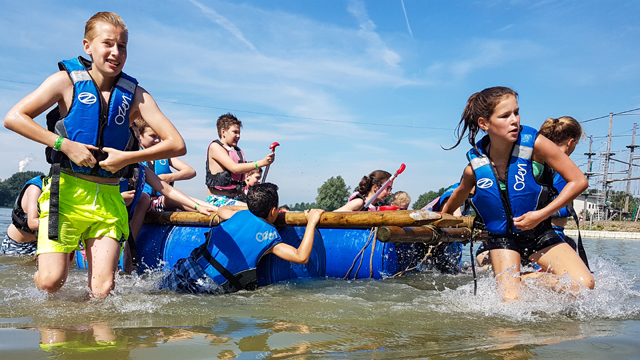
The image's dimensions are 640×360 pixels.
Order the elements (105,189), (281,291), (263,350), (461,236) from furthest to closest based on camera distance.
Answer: (461,236), (281,291), (105,189), (263,350)

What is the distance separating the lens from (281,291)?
4152mm

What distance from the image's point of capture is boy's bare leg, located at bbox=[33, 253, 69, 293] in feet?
10.1

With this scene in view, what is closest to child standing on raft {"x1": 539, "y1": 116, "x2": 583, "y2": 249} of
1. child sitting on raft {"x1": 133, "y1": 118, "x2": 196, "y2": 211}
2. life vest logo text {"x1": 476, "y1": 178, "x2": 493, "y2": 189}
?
life vest logo text {"x1": 476, "y1": 178, "x2": 493, "y2": 189}

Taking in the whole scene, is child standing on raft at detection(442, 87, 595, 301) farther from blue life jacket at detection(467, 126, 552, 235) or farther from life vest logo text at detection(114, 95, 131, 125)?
life vest logo text at detection(114, 95, 131, 125)

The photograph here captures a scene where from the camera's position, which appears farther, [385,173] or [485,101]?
[385,173]

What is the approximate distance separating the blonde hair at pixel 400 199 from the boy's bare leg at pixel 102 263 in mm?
4101

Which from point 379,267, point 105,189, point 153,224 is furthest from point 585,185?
point 153,224

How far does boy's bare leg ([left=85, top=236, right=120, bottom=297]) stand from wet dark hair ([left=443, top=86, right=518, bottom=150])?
2.40 meters

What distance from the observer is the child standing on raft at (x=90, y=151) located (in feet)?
9.96

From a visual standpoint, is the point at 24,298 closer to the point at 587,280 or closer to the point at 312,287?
the point at 312,287

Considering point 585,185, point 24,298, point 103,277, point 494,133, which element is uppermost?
point 494,133

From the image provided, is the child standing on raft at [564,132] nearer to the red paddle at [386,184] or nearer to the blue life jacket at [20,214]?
the red paddle at [386,184]

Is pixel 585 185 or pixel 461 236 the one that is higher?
pixel 585 185

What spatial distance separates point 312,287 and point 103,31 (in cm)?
262
